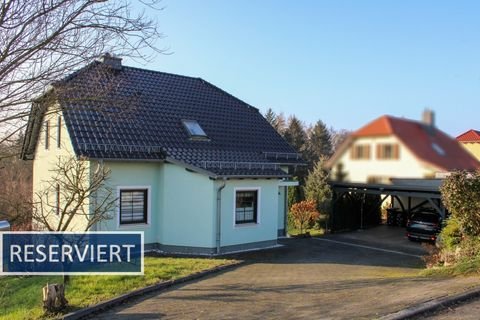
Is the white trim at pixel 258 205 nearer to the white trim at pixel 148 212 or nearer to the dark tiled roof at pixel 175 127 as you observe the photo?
the dark tiled roof at pixel 175 127

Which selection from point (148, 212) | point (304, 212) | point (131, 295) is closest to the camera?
point (131, 295)

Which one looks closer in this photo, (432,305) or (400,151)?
(400,151)

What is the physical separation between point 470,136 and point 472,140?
0.01 metres

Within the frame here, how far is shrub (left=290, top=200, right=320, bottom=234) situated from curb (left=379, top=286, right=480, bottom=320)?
14.5 metres

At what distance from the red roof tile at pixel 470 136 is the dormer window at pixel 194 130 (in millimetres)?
17296

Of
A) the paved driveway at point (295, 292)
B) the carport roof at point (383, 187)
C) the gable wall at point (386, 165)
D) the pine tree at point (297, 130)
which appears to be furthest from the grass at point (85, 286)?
the gable wall at point (386, 165)

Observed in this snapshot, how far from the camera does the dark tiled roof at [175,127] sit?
15539 mm

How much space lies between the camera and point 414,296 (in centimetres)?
808

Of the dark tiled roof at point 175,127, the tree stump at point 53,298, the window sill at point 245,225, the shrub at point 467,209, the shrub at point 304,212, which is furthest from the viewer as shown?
the shrub at point 304,212

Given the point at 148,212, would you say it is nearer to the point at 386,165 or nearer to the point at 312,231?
the point at 312,231

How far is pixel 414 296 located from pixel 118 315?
5.43m

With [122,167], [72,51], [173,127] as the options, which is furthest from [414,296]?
[173,127]

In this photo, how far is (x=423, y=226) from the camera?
20.5 meters

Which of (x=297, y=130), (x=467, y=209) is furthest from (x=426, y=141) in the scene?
(x=467, y=209)
